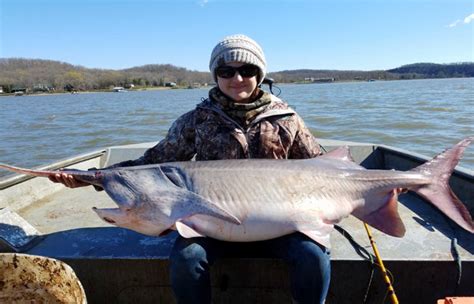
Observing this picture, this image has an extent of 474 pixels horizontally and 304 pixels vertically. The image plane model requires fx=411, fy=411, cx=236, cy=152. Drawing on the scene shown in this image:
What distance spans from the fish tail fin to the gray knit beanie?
4.93 feet

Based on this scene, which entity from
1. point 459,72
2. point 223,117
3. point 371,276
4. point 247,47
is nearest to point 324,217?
point 371,276

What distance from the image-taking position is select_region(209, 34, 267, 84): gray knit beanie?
322cm

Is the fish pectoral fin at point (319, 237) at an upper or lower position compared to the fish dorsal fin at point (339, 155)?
lower

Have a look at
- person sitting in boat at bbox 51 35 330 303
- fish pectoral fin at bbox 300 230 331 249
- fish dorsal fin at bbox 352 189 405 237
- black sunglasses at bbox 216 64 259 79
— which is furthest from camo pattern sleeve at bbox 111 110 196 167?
fish dorsal fin at bbox 352 189 405 237

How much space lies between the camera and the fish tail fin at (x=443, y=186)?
116 inches

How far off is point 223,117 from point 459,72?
155 m

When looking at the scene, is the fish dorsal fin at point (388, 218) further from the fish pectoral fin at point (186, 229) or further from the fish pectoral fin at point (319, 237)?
the fish pectoral fin at point (186, 229)

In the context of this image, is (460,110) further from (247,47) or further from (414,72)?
(414,72)

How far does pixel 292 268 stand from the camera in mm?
2748

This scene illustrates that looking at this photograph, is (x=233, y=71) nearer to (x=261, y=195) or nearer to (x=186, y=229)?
(x=261, y=195)

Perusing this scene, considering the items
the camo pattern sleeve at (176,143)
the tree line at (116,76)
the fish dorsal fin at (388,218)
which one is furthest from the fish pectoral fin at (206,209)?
the tree line at (116,76)

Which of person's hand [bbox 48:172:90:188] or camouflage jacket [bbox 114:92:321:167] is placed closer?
person's hand [bbox 48:172:90:188]

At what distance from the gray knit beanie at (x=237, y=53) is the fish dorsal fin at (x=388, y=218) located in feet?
4.58

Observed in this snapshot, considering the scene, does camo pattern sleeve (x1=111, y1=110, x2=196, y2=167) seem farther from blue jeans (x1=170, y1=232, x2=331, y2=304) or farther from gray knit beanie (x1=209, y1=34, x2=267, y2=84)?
blue jeans (x1=170, y1=232, x2=331, y2=304)
